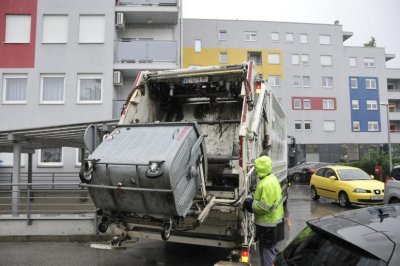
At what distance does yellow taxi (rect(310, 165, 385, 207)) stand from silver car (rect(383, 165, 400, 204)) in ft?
10.3

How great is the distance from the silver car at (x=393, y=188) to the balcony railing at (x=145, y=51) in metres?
12.5

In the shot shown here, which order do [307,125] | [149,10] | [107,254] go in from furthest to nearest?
[307,125]
[149,10]
[107,254]

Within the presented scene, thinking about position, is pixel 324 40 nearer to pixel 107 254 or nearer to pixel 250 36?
pixel 250 36

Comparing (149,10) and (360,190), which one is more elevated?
(149,10)

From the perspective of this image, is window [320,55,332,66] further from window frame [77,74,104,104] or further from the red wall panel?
the red wall panel

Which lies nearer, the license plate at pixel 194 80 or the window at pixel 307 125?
the license plate at pixel 194 80

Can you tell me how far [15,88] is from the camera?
20.1m

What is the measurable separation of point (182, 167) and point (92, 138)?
1957mm

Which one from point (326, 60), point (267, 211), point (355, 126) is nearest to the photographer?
point (267, 211)

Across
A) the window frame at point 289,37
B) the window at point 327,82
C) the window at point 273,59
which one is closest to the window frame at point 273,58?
the window at point 273,59

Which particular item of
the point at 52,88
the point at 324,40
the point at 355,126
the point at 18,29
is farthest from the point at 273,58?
the point at 18,29

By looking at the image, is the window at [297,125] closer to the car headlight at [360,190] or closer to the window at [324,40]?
the window at [324,40]

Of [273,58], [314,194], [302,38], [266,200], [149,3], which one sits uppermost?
[302,38]

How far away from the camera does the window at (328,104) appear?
45.3 meters
